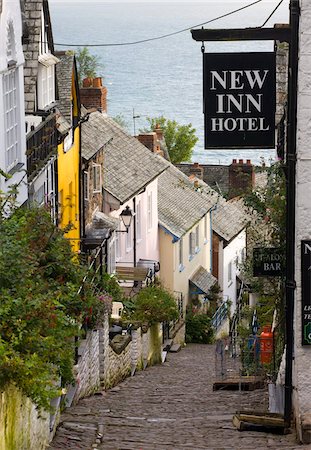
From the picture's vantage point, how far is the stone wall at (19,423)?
905cm

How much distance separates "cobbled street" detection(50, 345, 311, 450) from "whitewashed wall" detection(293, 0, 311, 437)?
498mm

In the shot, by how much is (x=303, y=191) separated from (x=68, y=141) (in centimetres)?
1538

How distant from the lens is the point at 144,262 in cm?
3528

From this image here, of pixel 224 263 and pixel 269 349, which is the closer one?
pixel 269 349

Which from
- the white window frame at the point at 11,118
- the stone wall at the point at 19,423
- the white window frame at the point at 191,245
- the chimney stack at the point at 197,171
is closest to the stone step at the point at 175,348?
the white window frame at the point at 191,245

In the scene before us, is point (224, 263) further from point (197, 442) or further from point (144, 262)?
point (197, 442)

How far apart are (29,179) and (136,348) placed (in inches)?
158

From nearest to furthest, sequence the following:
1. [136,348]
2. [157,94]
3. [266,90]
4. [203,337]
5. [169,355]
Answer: [266,90]
[136,348]
[169,355]
[203,337]
[157,94]

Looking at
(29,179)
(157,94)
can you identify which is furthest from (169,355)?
(157,94)

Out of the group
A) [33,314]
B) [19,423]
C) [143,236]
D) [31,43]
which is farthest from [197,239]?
[19,423]

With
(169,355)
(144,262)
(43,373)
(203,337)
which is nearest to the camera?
(43,373)

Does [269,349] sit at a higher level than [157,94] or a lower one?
lower

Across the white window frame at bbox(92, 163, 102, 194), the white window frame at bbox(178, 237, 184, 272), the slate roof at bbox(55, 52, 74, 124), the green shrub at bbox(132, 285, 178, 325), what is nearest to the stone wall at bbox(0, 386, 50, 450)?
the green shrub at bbox(132, 285, 178, 325)

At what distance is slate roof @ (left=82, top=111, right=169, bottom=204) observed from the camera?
31.3 meters
